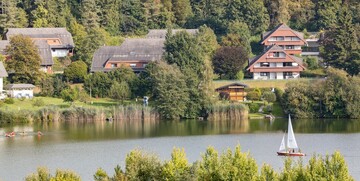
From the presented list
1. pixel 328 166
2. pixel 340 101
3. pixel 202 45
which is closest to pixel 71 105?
pixel 202 45

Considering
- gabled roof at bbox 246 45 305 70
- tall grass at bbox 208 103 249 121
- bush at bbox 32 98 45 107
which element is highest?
gabled roof at bbox 246 45 305 70

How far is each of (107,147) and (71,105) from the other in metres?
17.3

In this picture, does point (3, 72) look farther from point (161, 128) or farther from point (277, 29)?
point (277, 29)

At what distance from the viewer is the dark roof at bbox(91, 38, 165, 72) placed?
87438 mm

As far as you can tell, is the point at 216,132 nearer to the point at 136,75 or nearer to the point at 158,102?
the point at 158,102

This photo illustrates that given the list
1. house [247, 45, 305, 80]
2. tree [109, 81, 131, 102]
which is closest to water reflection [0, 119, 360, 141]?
tree [109, 81, 131, 102]

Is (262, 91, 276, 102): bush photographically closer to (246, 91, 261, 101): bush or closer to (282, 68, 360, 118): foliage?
(246, 91, 261, 101): bush

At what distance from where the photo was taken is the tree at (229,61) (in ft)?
279

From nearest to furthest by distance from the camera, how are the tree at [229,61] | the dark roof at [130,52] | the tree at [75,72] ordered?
the tree at [75,72], the tree at [229,61], the dark roof at [130,52]

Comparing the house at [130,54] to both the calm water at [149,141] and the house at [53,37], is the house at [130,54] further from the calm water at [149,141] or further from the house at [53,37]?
the calm water at [149,141]

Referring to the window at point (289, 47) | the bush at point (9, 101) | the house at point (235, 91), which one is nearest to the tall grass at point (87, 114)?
the bush at point (9, 101)

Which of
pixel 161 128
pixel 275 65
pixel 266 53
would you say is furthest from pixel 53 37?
pixel 161 128

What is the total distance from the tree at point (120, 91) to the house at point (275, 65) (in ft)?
38.1

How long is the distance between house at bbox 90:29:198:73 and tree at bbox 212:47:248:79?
14.5 ft
